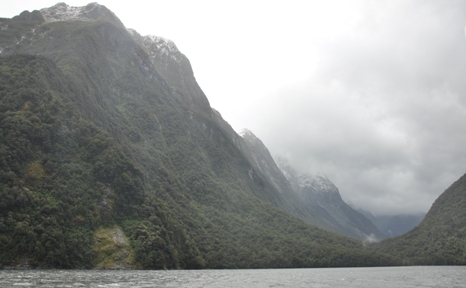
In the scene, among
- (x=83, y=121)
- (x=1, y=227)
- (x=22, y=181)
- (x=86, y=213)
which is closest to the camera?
(x=1, y=227)

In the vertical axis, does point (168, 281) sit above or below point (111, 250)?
below

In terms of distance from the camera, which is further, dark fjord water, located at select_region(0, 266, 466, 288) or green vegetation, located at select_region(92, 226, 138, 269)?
green vegetation, located at select_region(92, 226, 138, 269)

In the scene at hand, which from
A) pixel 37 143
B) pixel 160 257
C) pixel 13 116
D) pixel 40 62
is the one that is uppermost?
pixel 40 62

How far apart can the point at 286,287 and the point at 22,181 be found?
348 feet

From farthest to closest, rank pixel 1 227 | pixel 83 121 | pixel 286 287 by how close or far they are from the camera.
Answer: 1. pixel 83 121
2. pixel 1 227
3. pixel 286 287

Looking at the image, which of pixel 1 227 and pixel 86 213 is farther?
pixel 86 213

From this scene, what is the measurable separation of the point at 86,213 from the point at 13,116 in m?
50.0

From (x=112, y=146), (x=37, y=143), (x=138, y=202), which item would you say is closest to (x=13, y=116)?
(x=37, y=143)

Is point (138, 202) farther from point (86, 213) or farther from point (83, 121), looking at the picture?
point (83, 121)

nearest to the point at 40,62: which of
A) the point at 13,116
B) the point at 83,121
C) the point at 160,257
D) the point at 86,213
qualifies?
the point at 83,121

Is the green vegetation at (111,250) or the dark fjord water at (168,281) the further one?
the green vegetation at (111,250)

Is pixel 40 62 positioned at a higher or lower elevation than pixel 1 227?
higher

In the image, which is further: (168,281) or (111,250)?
(111,250)

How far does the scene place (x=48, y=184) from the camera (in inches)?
5807
